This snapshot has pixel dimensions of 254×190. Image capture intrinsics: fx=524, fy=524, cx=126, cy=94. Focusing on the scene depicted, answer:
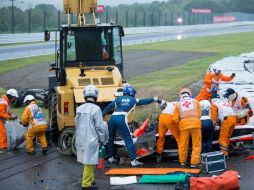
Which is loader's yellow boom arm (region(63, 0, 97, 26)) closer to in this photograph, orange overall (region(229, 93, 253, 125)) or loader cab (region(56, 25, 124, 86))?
loader cab (region(56, 25, 124, 86))

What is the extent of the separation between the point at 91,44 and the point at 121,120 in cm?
300

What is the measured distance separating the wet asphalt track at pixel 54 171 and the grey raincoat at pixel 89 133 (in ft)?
2.60

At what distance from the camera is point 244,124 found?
12.5 metres

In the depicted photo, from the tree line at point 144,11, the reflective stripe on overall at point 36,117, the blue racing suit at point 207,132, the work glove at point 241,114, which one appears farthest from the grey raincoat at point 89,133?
the tree line at point 144,11

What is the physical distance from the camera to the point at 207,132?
11.3 metres

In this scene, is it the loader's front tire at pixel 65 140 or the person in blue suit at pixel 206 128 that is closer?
the person in blue suit at pixel 206 128

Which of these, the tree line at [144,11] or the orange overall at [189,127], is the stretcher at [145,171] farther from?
the tree line at [144,11]

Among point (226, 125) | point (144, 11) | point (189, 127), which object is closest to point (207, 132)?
point (226, 125)

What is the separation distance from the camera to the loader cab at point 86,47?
13141 mm

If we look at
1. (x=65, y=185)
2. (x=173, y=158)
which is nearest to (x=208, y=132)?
(x=173, y=158)

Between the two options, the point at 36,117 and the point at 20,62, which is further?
the point at 20,62

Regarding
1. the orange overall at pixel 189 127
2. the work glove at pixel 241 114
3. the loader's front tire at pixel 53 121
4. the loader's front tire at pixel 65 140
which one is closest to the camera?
the orange overall at pixel 189 127

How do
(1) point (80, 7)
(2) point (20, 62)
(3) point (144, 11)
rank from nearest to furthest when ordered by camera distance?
(1) point (80, 7), (2) point (20, 62), (3) point (144, 11)

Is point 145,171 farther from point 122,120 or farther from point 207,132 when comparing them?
point 207,132
